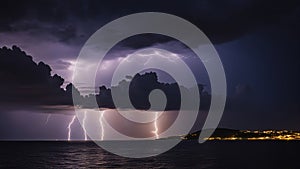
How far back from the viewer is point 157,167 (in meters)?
98.7

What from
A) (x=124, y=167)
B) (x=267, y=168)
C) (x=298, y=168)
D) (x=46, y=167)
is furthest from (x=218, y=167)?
(x=46, y=167)

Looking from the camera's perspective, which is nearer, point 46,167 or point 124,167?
point 124,167

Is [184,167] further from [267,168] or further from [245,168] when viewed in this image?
[267,168]

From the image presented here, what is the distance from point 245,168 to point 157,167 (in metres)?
27.3

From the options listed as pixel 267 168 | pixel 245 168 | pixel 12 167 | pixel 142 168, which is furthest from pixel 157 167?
pixel 12 167

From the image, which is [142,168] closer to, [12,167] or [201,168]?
[201,168]

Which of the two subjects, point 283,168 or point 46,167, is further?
point 46,167

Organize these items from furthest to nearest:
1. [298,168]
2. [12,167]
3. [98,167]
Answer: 1. [12,167]
2. [98,167]
3. [298,168]

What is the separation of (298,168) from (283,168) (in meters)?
4.56

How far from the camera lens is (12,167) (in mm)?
108312

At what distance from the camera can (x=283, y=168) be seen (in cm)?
9762

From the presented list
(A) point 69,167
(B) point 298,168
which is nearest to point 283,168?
(B) point 298,168

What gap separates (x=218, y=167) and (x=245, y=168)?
838 cm

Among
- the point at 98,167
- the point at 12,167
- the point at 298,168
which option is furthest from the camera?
the point at 12,167
